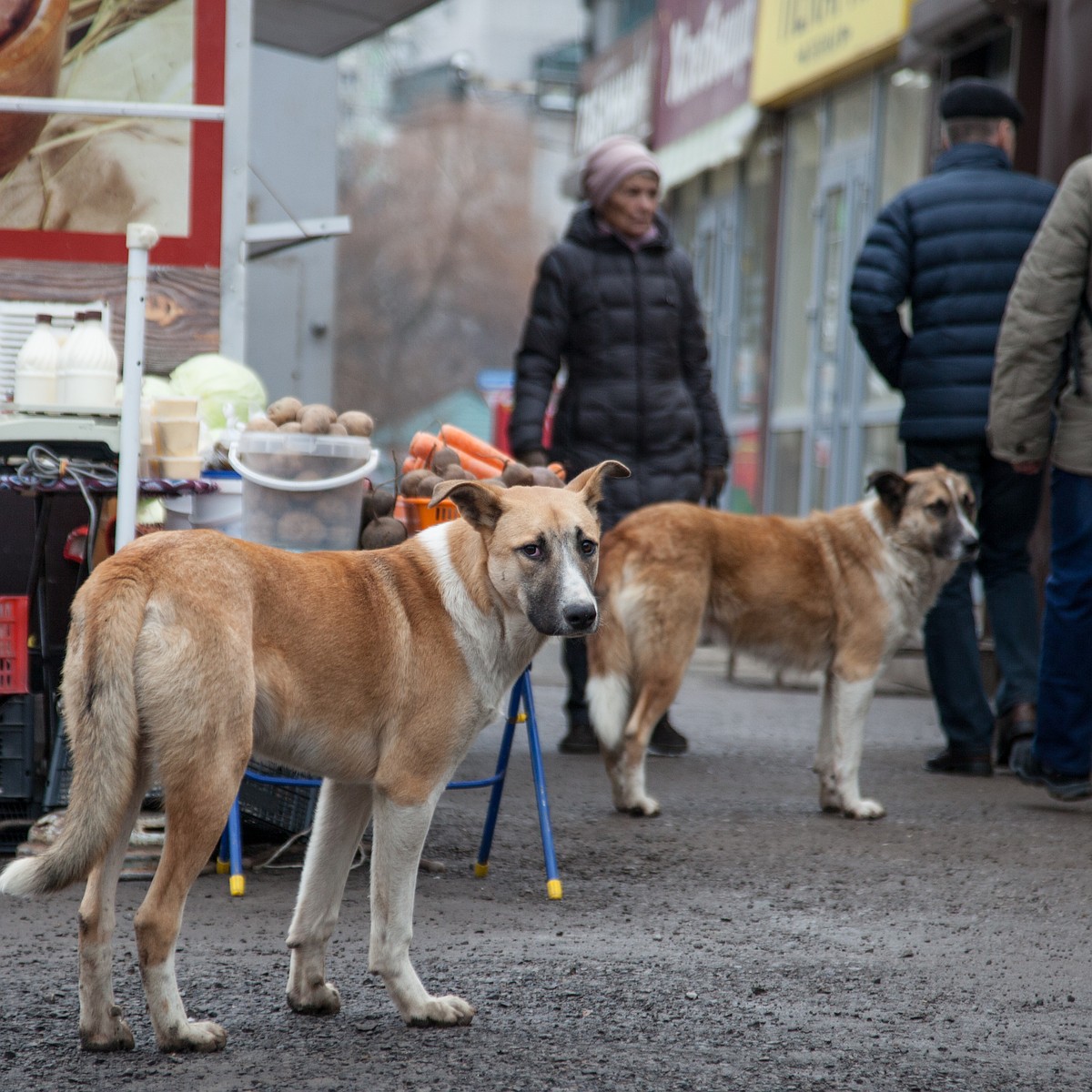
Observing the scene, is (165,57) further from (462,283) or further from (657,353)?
(462,283)

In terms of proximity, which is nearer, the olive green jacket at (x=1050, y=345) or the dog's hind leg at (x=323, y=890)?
the dog's hind leg at (x=323, y=890)

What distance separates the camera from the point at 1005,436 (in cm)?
595

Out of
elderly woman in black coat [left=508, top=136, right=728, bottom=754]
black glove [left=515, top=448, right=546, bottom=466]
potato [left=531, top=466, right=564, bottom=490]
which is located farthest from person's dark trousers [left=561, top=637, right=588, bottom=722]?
potato [left=531, top=466, right=564, bottom=490]

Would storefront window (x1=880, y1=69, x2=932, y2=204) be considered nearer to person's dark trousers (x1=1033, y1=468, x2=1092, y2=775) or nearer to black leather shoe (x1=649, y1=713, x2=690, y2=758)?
black leather shoe (x1=649, y1=713, x2=690, y2=758)

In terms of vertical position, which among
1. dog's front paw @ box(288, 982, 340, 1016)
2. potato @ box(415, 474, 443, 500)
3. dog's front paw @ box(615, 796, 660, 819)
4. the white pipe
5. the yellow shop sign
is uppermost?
the yellow shop sign

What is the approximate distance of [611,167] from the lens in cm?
698

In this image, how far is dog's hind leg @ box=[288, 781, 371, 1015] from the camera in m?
3.54

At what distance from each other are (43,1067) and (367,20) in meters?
8.86

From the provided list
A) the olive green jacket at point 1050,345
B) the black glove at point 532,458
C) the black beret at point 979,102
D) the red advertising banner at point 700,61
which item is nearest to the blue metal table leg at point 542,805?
the black glove at point 532,458

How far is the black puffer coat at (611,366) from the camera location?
709cm

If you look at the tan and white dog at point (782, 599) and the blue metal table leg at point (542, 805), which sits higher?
the tan and white dog at point (782, 599)

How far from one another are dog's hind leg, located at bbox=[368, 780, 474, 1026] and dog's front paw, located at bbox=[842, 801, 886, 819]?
2783 mm

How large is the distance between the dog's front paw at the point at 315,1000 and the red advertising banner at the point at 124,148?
438 centimetres

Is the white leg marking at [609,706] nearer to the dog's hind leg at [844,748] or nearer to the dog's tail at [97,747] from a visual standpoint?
the dog's hind leg at [844,748]
